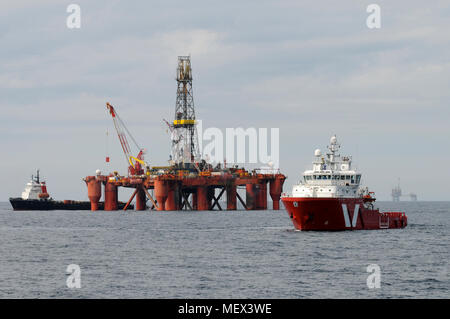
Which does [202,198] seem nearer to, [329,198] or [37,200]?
[37,200]

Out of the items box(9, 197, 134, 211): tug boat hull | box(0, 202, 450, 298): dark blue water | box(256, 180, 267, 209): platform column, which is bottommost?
box(0, 202, 450, 298): dark blue water

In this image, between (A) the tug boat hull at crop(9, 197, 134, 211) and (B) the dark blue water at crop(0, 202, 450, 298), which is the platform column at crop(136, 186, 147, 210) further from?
(B) the dark blue water at crop(0, 202, 450, 298)

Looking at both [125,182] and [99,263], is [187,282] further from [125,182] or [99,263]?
[125,182]

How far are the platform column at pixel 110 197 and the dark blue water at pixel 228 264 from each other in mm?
75594

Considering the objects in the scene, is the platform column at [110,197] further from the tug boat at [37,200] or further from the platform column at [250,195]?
the platform column at [250,195]

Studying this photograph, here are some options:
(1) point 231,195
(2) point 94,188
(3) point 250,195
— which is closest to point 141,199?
(2) point 94,188

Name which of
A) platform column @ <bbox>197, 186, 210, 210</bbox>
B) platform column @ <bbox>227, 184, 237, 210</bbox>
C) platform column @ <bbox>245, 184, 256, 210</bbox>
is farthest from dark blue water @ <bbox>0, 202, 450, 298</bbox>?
platform column @ <bbox>245, 184, 256, 210</bbox>

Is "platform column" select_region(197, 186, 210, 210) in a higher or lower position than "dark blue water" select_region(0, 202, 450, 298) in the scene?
higher

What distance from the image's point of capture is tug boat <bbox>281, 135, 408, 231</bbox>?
68.6 meters

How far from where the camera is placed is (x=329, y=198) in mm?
67312

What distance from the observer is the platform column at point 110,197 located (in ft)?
508

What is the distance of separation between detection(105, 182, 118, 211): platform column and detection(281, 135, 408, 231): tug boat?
290 feet
